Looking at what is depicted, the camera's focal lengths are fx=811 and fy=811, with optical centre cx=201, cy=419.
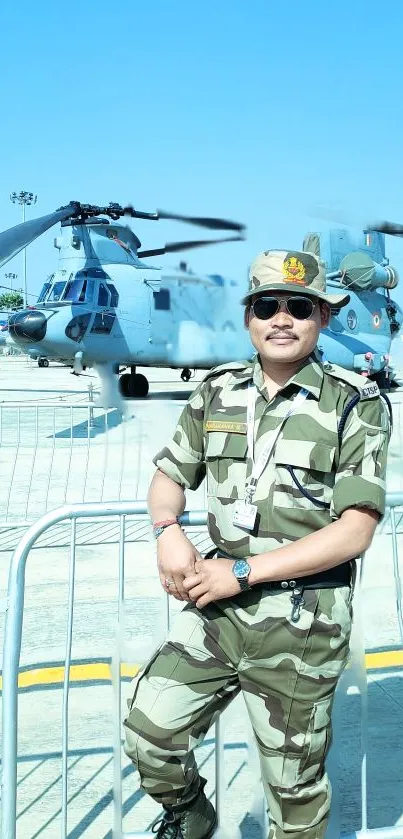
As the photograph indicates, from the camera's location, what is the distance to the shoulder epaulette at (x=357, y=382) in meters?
2.26

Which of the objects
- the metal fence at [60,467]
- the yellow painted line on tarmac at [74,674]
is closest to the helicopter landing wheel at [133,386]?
the metal fence at [60,467]

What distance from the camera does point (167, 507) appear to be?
8.18ft

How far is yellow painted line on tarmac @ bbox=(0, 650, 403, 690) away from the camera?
4344mm

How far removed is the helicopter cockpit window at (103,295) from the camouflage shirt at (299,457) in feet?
56.3

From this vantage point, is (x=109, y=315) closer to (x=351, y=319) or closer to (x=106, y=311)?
(x=106, y=311)

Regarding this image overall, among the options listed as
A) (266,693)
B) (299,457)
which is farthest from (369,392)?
(266,693)

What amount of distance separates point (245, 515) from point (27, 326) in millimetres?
16733

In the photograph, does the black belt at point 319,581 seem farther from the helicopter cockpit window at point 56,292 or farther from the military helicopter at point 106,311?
the helicopter cockpit window at point 56,292

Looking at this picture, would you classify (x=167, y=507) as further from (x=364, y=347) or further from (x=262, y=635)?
(x=364, y=347)

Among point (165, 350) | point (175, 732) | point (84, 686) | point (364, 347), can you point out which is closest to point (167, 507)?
point (175, 732)

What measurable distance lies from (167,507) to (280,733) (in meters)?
0.73

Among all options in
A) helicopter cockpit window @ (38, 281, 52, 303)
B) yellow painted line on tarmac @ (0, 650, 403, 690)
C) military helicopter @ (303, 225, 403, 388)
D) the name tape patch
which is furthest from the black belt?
military helicopter @ (303, 225, 403, 388)

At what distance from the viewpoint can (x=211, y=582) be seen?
219cm

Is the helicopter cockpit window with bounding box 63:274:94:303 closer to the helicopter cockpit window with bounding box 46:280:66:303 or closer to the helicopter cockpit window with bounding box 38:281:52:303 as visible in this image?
the helicopter cockpit window with bounding box 46:280:66:303
